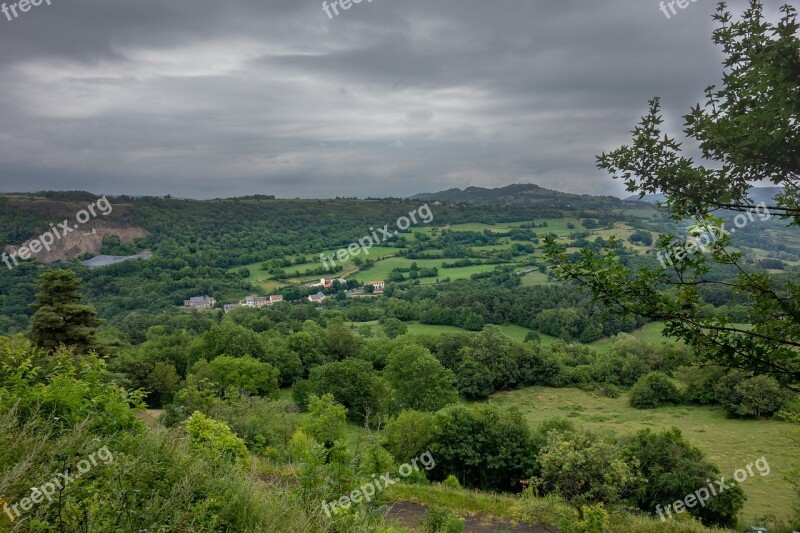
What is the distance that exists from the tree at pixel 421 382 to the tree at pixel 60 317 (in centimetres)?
2245

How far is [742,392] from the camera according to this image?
37.0 meters

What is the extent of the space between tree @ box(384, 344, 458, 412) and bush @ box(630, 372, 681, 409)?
19986 mm

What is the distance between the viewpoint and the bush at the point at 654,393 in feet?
140

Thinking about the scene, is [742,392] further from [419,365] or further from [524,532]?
[524,532]

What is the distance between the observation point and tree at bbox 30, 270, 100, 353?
22.3 m

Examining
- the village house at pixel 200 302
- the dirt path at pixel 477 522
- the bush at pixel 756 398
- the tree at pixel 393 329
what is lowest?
the village house at pixel 200 302

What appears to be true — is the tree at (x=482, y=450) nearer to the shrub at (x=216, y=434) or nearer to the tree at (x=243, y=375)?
the shrub at (x=216, y=434)

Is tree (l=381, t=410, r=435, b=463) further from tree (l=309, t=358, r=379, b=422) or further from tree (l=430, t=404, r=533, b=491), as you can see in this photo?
tree (l=309, t=358, r=379, b=422)

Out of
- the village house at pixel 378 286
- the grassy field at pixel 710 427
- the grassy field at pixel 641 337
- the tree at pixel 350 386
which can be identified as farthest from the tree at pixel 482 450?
the village house at pixel 378 286

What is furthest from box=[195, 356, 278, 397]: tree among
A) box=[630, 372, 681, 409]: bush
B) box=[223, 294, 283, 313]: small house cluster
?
box=[223, 294, 283, 313]: small house cluster

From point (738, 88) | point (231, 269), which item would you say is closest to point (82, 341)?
point (738, 88)

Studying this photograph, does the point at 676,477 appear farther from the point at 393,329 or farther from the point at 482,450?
the point at 393,329

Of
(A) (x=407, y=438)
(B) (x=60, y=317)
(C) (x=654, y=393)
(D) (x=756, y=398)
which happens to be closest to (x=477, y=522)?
(A) (x=407, y=438)

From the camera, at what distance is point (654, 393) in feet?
141
